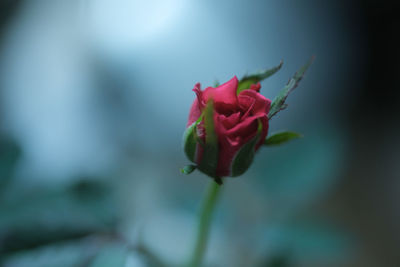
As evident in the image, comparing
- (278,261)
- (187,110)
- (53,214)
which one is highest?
(187,110)

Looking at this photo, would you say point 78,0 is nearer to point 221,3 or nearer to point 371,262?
point 221,3

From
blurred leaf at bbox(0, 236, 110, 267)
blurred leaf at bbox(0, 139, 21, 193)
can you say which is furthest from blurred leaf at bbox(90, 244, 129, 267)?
blurred leaf at bbox(0, 139, 21, 193)

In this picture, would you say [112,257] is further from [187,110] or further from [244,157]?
[187,110]

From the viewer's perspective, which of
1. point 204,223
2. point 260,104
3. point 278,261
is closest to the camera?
point 260,104

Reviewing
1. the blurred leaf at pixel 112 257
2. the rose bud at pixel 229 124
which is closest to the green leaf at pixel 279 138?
the rose bud at pixel 229 124

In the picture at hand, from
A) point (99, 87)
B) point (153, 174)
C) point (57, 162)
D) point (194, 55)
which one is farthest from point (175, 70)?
point (57, 162)

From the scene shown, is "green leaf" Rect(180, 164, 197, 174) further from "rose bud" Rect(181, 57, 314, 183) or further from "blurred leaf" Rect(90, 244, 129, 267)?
"blurred leaf" Rect(90, 244, 129, 267)

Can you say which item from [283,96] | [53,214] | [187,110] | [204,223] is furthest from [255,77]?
[187,110]

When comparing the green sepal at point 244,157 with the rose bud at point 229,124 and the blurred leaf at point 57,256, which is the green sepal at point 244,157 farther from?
the blurred leaf at point 57,256
